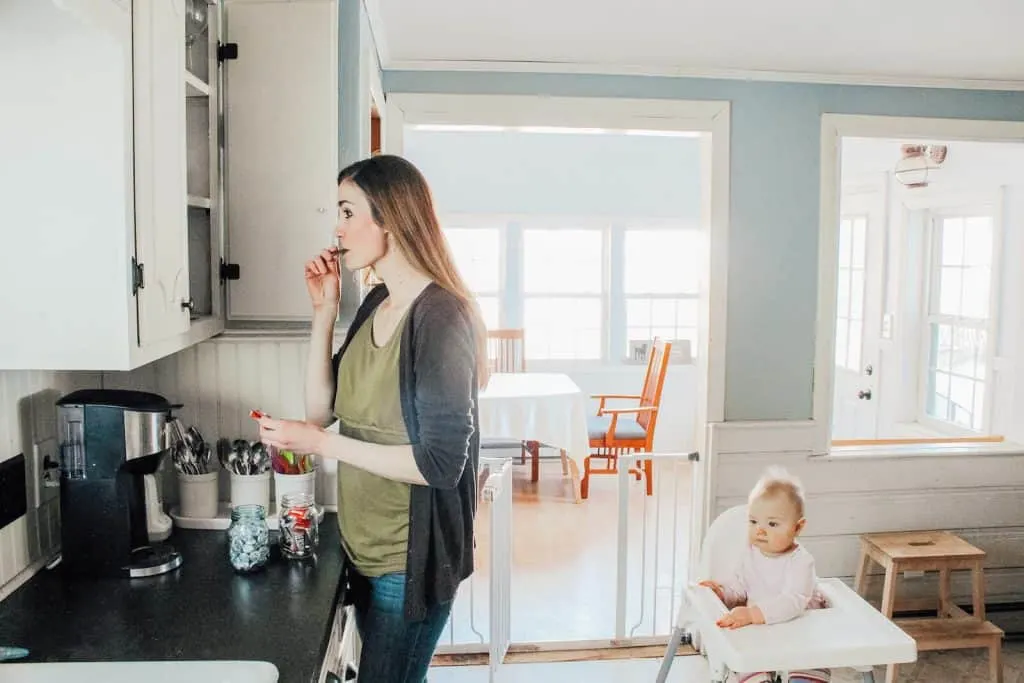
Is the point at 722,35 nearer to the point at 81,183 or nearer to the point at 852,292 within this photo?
the point at 81,183

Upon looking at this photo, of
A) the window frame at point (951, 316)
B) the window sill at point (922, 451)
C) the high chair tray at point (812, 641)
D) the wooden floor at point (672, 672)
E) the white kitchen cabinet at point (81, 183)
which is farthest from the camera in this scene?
the window frame at point (951, 316)

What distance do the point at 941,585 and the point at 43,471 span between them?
3343 mm

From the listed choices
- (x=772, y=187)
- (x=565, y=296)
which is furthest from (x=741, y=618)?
(x=565, y=296)

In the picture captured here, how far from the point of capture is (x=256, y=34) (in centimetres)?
192

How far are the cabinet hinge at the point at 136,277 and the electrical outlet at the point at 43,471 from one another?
478 mm

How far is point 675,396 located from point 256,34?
4946mm

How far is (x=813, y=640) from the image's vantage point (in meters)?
2.13

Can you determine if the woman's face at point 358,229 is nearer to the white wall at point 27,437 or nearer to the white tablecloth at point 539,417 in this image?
the white wall at point 27,437

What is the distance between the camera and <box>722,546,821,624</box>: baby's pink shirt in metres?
2.25

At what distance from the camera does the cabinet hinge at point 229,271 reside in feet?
6.26

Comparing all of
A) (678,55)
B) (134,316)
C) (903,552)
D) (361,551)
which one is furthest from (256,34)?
(903,552)

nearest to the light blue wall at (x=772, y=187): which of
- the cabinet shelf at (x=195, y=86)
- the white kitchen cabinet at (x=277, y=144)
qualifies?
the white kitchen cabinet at (x=277, y=144)

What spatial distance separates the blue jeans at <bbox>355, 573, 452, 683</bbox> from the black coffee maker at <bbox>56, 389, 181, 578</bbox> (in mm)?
452

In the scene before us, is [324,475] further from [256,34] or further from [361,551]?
[256,34]
